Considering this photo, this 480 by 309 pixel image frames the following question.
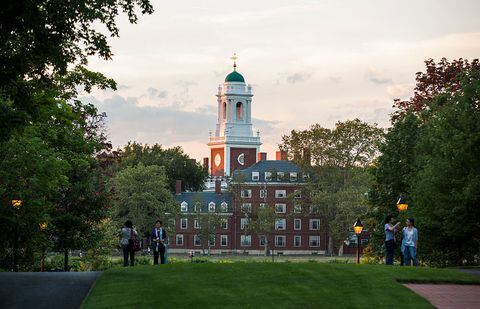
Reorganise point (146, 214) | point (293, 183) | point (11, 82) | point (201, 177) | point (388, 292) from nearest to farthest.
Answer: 1. point (11, 82)
2. point (388, 292)
3. point (146, 214)
4. point (293, 183)
5. point (201, 177)

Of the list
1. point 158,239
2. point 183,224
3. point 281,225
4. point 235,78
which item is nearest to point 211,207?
point 183,224

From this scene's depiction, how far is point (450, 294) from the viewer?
26203 mm

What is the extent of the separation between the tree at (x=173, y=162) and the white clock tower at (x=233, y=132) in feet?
41.1

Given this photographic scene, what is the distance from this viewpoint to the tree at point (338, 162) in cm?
11125

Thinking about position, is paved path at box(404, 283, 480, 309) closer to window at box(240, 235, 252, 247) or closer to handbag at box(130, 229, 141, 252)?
handbag at box(130, 229, 141, 252)

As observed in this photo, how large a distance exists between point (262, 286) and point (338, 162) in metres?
90.2

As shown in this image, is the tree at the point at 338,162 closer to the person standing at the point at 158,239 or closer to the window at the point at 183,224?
the window at the point at 183,224

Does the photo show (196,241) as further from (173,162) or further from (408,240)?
(408,240)

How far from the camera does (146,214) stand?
362ft

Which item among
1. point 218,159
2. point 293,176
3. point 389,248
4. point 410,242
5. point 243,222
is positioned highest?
point 218,159

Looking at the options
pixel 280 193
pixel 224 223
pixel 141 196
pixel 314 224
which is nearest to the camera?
pixel 141 196

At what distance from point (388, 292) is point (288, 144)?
9022 centimetres

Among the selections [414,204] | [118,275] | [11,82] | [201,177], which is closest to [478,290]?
[118,275]

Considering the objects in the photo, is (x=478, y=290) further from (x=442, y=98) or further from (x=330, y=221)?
(x=330, y=221)
